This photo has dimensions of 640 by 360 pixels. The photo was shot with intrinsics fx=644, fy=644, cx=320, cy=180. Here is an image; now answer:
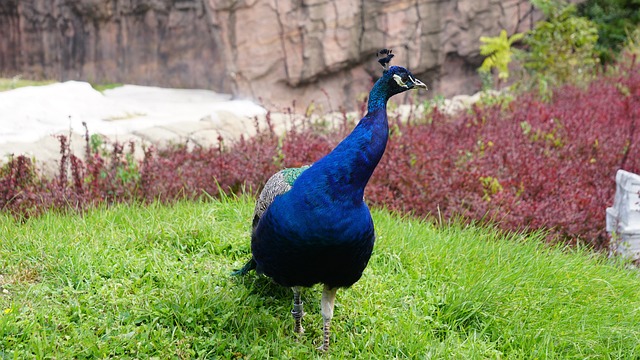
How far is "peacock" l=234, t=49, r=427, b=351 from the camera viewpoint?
280cm

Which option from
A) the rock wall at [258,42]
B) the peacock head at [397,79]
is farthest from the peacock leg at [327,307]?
the rock wall at [258,42]

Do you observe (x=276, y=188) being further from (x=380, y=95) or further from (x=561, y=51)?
(x=561, y=51)

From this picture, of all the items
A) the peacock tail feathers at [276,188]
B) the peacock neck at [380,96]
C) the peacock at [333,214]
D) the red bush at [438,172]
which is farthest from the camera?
the red bush at [438,172]

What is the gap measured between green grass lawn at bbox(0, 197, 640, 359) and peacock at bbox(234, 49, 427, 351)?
0.52 metres

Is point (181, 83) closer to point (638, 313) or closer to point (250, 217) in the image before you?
point (250, 217)

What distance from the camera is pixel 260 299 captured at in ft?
11.7

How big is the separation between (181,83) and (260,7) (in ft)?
9.40

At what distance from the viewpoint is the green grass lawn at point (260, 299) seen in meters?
3.14

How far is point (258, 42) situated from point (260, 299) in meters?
8.50

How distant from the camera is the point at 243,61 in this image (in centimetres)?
1141

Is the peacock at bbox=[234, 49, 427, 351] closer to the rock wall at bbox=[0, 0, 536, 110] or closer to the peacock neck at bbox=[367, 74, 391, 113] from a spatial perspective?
the peacock neck at bbox=[367, 74, 391, 113]

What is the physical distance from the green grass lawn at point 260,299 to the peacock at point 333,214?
20.4 inches

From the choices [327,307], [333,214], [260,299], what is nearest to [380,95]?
[333,214]

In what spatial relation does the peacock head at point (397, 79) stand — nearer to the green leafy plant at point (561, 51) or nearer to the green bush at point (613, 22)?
the green leafy plant at point (561, 51)
